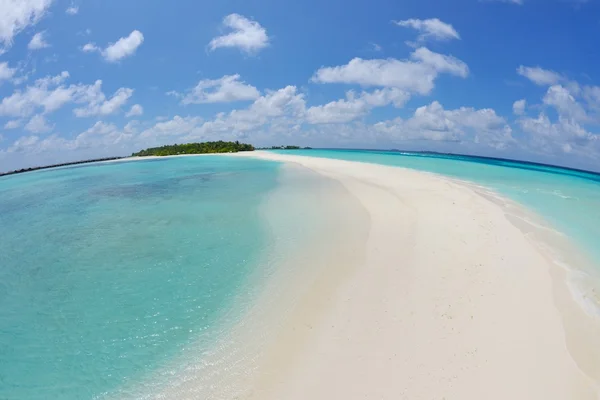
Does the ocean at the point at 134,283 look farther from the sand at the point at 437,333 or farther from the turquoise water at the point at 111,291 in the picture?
the sand at the point at 437,333

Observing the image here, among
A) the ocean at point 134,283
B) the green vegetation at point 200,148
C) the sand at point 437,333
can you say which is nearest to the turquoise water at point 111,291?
the ocean at point 134,283

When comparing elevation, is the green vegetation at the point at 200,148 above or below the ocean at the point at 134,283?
above

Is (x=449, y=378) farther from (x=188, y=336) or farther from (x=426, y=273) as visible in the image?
(x=188, y=336)

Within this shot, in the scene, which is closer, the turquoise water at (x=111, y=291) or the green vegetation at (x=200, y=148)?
the turquoise water at (x=111, y=291)

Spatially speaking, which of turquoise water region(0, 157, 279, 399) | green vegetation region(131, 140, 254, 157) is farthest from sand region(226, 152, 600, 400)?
green vegetation region(131, 140, 254, 157)

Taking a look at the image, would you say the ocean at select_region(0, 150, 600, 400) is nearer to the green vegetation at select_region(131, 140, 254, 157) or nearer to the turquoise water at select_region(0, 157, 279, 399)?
the turquoise water at select_region(0, 157, 279, 399)

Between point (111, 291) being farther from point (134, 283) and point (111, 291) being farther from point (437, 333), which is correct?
point (437, 333)
